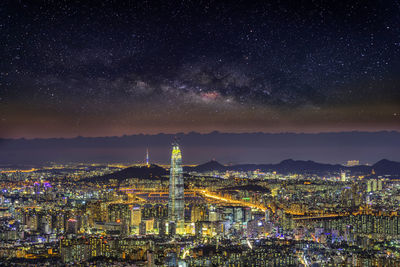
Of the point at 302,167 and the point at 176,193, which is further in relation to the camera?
the point at 302,167

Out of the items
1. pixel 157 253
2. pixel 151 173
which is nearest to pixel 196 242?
pixel 157 253

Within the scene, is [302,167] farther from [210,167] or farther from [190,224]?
[190,224]

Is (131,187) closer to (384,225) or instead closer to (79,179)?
(79,179)

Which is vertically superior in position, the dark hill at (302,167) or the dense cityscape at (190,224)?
the dark hill at (302,167)

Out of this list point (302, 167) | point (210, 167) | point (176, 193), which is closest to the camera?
point (176, 193)

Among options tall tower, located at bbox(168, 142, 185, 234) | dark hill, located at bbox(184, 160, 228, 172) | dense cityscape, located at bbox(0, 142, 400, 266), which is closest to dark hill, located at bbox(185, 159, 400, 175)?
dark hill, located at bbox(184, 160, 228, 172)

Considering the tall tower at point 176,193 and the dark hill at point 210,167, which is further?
the dark hill at point 210,167

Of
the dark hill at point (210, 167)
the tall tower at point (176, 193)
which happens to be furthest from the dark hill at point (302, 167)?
the tall tower at point (176, 193)

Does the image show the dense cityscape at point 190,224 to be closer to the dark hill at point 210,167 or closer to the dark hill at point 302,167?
the dark hill at point 302,167

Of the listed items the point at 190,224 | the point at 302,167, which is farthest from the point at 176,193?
the point at 302,167
